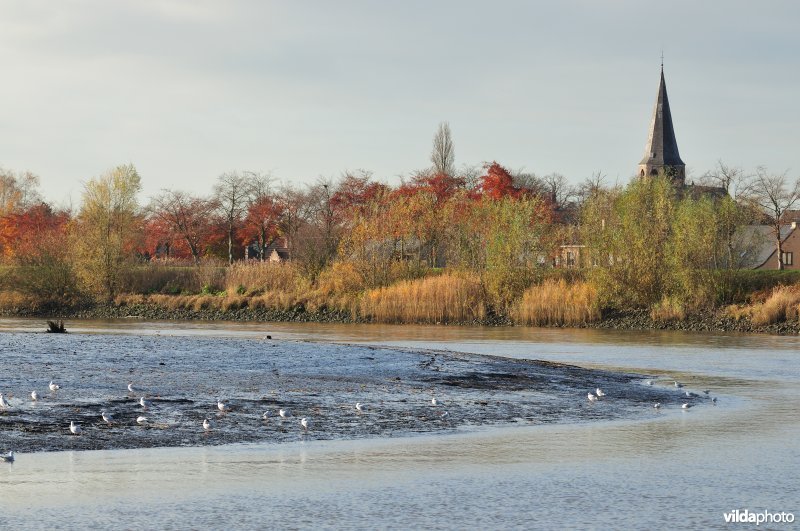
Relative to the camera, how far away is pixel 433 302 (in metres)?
58.1

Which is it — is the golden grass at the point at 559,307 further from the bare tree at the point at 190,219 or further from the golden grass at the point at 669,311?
the bare tree at the point at 190,219

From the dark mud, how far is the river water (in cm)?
98

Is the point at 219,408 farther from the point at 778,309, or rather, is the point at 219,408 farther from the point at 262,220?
the point at 262,220

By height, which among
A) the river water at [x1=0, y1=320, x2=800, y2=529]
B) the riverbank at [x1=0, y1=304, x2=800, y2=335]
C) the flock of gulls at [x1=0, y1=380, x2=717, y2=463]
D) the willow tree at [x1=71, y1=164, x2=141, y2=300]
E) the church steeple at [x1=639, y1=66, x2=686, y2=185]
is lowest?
the river water at [x1=0, y1=320, x2=800, y2=529]

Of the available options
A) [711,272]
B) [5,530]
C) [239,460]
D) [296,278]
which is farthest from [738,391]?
[296,278]

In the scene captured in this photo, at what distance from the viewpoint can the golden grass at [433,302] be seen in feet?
191

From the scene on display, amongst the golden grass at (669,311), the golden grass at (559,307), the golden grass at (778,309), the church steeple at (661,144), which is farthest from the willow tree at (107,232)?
the church steeple at (661,144)

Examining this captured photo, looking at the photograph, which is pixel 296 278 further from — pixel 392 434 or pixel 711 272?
pixel 392 434

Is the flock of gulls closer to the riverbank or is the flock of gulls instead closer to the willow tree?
the riverbank

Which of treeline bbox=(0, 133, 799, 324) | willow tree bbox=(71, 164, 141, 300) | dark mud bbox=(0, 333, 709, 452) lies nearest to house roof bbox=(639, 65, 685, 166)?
treeline bbox=(0, 133, 799, 324)

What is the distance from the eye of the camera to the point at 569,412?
2103cm

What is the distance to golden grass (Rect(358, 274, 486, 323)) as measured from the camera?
2287 inches

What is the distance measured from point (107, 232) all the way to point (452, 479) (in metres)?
61.9

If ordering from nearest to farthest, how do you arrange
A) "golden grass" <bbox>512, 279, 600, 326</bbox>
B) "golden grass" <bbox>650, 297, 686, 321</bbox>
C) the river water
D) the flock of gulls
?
the river water
the flock of gulls
"golden grass" <bbox>650, 297, 686, 321</bbox>
"golden grass" <bbox>512, 279, 600, 326</bbox>
